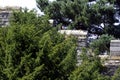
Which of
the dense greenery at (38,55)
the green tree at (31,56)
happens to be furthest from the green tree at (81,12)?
the green tree at (31,56)

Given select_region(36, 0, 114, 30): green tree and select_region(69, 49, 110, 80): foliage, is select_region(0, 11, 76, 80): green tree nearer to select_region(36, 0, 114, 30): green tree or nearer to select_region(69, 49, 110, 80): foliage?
select_region(69, 49, 110, 80): foliage

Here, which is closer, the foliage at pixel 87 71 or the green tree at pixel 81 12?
the foliage at pixel 87 71

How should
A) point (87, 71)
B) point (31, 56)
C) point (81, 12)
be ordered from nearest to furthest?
point (87, 71) → point (31, 56) → point (81, 12)

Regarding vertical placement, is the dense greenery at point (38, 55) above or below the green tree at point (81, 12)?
above

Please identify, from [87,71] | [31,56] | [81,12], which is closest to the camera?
[87,71]

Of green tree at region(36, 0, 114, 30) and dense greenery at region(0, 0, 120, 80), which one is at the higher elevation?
dense greenery at region(0, 0, 120, 80)

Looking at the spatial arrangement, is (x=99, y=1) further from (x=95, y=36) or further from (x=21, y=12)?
(x=21, y=12)

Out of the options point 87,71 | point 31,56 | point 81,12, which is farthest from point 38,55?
point 81,12

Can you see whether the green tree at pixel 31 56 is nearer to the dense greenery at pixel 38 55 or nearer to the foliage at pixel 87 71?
the dense greenery at pixel 38 55

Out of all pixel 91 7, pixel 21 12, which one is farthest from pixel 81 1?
pixel 21 12

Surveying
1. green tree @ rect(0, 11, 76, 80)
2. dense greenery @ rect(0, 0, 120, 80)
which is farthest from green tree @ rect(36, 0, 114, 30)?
green tree @ rect(0, 11, 76, 80)

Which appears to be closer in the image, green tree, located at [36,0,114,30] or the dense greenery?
the dense greenery

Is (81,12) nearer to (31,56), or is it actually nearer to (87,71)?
(31,56)

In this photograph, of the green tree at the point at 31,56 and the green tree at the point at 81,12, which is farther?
A: the green tree at the point at 81,12
